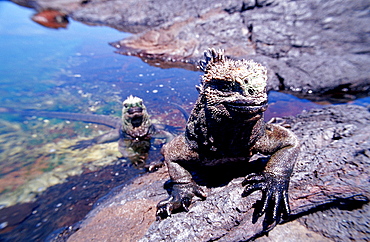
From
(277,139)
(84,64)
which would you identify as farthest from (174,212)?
(84,64)

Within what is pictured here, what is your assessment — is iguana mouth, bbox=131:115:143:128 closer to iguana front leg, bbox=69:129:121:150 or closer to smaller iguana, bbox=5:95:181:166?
smaller iguana, bbox=5:95:181:166

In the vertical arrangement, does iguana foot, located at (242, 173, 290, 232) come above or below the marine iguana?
below

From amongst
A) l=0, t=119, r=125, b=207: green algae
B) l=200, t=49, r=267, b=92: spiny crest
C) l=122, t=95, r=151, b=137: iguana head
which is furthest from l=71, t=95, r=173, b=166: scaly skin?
l=200, t=49, r=267, b=92: spiny crest

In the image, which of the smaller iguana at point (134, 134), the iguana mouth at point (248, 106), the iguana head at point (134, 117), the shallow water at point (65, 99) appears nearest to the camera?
the iguana mouth at point (248, 106)

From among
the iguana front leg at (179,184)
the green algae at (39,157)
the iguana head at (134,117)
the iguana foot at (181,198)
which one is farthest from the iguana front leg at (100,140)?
the iguana foot at (181,198)

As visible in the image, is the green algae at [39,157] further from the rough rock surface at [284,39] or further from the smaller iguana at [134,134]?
the rough rock surface at [284,39]

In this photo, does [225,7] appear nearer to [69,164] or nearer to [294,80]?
[294,80]

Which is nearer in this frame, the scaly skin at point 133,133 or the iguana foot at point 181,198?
the iguana foot at point 181,198

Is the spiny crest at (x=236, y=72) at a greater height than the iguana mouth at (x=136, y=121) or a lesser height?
greater

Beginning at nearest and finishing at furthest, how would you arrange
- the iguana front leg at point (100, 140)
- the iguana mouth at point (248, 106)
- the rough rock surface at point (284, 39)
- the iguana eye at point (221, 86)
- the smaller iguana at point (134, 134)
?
the iguana mouth at point (248, 106) → the iguana eye at point (221, 86) → the smaller iguana at point (134, 134) → the iguana front leg at point (100, 140) → the rough rock surface at point (284, 39)
